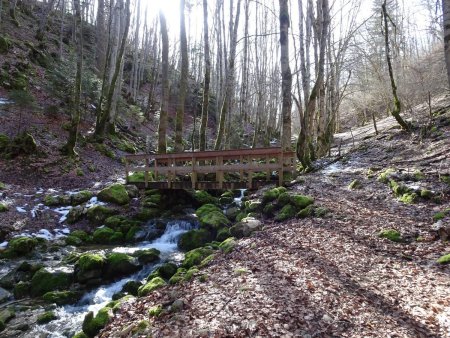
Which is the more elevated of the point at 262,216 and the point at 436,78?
the point at 436,78

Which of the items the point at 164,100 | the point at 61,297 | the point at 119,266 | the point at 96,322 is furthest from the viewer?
the point at 164,100

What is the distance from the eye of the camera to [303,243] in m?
6.55

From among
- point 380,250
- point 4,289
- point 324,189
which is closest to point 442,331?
point 380,250

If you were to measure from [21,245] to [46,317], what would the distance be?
340 cm

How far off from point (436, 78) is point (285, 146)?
30.6ft

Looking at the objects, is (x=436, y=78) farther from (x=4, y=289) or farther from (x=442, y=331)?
(x=4, y=289)

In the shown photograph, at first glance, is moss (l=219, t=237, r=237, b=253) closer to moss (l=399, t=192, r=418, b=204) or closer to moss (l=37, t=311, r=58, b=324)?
moss (l=37, t=311, r=58, b=324)

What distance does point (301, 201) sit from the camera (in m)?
9.09

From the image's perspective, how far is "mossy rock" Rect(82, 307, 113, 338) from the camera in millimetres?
5219

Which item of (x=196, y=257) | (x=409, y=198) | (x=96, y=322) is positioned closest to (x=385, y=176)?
(x=409, y=198)

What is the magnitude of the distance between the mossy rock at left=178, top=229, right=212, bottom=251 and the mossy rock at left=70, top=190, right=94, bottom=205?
4.13 meters

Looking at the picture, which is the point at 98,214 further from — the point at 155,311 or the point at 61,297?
the point at 155,311

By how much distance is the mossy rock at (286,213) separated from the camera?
8.76m

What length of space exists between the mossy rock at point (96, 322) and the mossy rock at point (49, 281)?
7.64 ft
